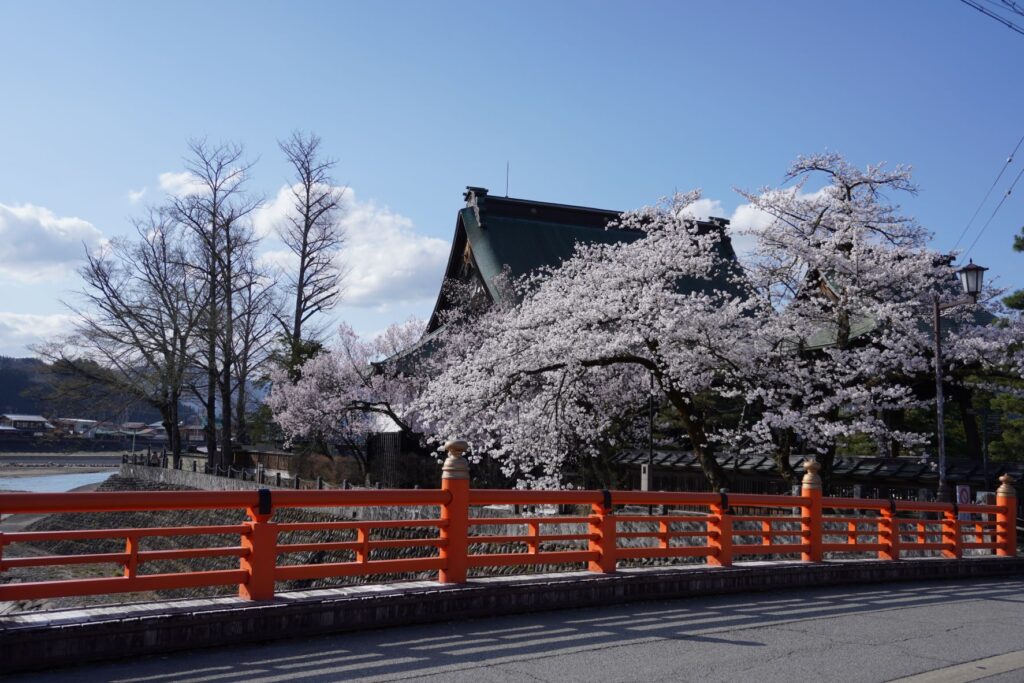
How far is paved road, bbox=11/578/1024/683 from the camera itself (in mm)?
6086

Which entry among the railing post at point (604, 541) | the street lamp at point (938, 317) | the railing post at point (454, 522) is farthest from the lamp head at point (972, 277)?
the railing post at point (454, 522)

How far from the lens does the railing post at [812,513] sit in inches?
485

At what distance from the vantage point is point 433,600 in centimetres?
800

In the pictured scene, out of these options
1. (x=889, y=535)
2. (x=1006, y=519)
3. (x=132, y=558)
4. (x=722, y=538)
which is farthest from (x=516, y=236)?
(x=132, y=558)

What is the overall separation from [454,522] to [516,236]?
28.8 metres

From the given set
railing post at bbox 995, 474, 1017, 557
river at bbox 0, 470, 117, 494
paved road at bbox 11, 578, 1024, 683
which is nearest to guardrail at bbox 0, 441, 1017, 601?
paved road at bbox 11, 578, 1024, 683

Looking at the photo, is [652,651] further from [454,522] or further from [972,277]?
[972,277]

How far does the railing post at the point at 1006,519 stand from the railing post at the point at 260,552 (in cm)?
1322

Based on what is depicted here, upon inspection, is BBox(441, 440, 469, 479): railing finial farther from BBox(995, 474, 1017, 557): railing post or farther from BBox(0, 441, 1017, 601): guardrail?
BBox(995, 474, 1017, 557): railing post

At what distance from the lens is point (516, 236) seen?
36719 mm

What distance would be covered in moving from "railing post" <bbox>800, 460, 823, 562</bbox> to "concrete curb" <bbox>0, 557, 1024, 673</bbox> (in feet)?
2.03

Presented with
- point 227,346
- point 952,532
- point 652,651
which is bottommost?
point 652,651

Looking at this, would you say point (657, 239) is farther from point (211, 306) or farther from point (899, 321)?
point (211, 306)

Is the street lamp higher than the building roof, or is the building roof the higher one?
the building roof
